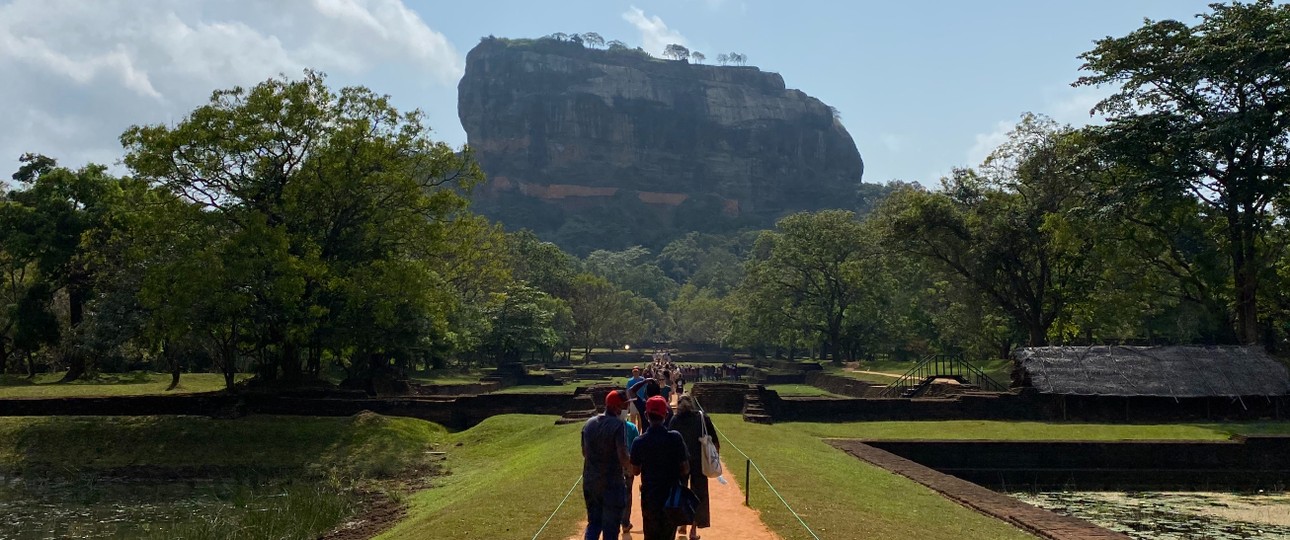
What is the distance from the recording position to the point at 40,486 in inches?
792

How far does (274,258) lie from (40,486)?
759cm

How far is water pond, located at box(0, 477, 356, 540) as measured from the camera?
1476 cm

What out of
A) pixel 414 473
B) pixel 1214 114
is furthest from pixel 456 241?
pixel 1214 114

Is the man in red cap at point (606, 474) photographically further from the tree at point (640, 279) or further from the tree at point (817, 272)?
the tree at point (640, 279)

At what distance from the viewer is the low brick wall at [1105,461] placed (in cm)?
2077

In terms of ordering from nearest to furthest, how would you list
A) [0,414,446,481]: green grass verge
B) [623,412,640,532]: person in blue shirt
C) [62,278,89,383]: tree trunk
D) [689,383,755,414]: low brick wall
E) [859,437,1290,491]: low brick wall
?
[623,412,640,532]: person in blue shirt < [859,437,1290,491]: low brick wall < [0,414,446,481]: green grass verge < [689,383,755,414]: low brick wall < [62,278,89,383]: tree trunk

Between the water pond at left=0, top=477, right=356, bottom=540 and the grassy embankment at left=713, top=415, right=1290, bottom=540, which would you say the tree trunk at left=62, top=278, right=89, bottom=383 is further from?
the grassy embankment at left=713, top=415, right=1290, bottom=540

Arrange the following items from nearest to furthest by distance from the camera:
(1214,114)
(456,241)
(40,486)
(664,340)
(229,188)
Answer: (40,486), (229,188), (1214,114), (456,241), (664,340)

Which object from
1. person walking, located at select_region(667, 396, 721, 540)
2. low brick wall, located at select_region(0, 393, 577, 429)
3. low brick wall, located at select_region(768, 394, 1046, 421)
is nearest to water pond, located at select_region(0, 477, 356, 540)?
low brick wall, located at select_region(0, 393, 577, 429)

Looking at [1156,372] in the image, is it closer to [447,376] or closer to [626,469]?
[626,469]

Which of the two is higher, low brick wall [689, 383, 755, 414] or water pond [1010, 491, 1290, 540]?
low brick wall [689, 383, 755, 414]

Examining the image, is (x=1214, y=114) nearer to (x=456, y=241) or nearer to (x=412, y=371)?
(x=456, y=241)

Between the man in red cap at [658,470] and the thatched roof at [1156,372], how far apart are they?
74.5ft

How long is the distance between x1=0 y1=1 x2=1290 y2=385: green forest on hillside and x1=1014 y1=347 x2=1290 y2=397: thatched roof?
13.6 ft
